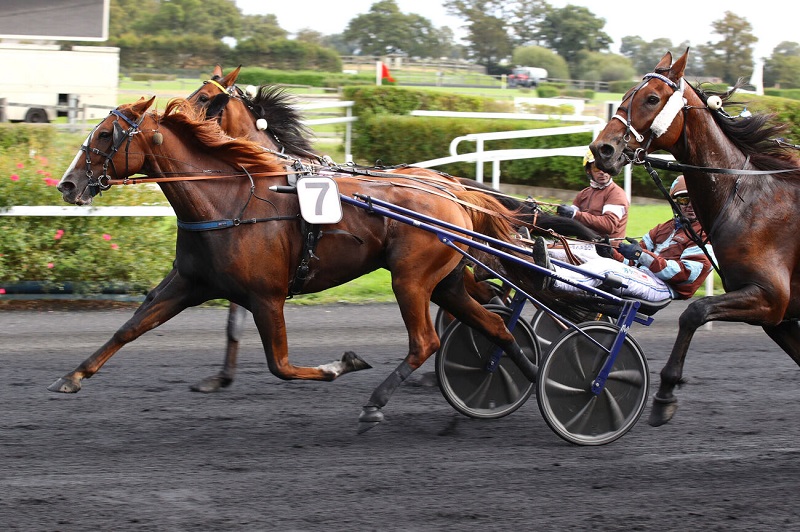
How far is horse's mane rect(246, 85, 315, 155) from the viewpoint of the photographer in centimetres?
642

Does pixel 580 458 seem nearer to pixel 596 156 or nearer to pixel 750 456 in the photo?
pixel 750 456

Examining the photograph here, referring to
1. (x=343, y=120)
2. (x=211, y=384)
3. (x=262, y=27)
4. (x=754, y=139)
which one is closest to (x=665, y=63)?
(x=754, y=139)

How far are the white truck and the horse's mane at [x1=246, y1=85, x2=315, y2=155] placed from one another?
13.3 meters

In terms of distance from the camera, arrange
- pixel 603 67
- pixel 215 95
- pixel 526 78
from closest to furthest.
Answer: pixel 215 95 → pixel 526 78 → pixel 603 67

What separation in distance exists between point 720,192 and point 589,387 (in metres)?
1.12

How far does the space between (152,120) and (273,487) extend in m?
1.97

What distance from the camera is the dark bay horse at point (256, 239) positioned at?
4.75 meters

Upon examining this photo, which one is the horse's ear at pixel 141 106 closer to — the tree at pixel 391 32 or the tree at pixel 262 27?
the tree at pixel 262 27

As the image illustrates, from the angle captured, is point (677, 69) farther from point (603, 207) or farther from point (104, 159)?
point (104, 159)

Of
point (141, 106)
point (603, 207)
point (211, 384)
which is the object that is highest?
point (141, 106)

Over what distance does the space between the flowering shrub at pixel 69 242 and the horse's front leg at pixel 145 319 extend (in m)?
2.88

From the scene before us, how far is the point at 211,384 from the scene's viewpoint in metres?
5.53

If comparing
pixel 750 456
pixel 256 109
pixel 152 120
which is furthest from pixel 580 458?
pixel 256 109

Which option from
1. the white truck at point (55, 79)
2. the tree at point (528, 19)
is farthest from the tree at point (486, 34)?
the white truck at point (55, 79)
